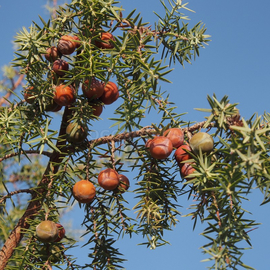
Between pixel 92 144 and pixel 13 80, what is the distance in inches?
113

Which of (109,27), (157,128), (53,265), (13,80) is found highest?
(13,80)

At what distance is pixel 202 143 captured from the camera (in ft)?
2.99

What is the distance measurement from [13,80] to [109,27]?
9.30 feet

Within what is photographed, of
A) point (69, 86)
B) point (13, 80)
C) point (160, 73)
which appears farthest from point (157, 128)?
point (13, 80)

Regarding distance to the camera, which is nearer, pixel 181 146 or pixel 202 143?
pixel 202 143

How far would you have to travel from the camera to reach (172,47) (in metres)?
1.28

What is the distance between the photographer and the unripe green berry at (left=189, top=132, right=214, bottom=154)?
2.99 ft

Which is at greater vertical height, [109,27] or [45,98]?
[109,27]

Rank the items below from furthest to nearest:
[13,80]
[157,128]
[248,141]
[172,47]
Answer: [13,80], [172,47], [157,128], [248,141]

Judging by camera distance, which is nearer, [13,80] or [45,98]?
[45,98]

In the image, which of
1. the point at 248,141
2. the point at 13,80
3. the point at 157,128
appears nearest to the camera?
the point at 248,141

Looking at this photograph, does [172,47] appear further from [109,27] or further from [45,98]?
[45,98]

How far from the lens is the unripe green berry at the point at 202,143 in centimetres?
91

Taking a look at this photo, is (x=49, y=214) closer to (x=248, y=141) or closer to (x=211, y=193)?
(x=211, y=193)
